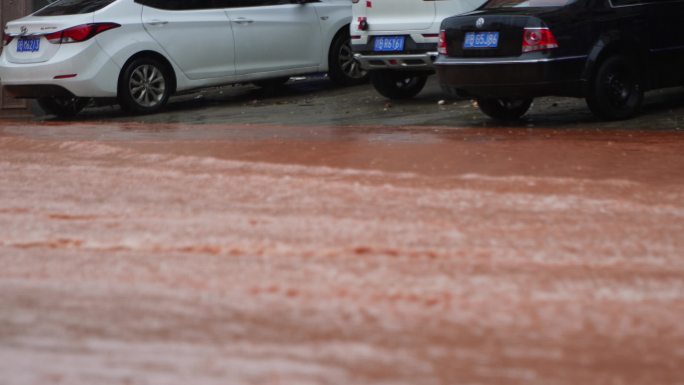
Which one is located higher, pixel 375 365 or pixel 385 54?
pixel 375 365

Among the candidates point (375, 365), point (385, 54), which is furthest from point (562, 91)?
point (375, 365)

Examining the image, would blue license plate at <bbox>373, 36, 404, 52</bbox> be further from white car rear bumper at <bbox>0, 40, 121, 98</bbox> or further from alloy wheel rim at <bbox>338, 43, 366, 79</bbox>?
white car rear bumper at <bbox>0, 40, 121, 98</bbox>

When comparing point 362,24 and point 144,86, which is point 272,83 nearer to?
point 144,86

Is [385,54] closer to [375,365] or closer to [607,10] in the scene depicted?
[607,10]

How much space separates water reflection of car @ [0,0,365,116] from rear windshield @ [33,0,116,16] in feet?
0.06

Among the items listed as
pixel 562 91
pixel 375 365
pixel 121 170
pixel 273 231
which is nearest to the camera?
pixel 375 365

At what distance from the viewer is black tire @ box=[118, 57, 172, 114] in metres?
15.9

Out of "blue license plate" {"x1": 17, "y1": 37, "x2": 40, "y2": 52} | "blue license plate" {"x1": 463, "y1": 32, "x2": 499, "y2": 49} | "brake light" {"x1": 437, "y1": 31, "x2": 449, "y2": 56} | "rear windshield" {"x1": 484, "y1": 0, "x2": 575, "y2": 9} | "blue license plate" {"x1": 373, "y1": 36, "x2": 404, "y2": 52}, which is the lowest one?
"blue license plate" {"x1": 373, "y1": 36, "x2": 404, "y2": 52}

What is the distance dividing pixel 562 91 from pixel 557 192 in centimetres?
475

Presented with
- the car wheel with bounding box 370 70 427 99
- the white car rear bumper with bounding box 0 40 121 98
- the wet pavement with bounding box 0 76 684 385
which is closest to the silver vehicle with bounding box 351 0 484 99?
the car wheel with bounding box 370 70 427 99

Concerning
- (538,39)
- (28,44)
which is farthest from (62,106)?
(538,39)

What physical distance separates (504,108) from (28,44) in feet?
18.1

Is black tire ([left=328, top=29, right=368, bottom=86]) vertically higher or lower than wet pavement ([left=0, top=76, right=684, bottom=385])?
lower

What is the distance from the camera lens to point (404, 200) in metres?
7.67
